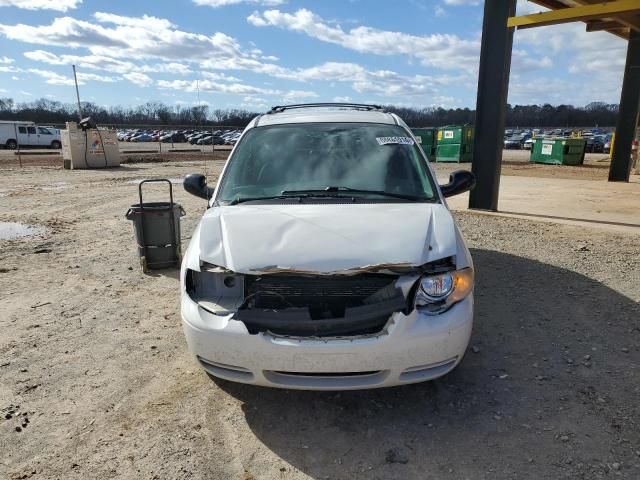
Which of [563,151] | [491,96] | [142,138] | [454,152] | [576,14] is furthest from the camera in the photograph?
[142,138]

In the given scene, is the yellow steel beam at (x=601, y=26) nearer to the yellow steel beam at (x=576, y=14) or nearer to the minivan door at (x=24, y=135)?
the yellow steel beam at (x=576, y=14)

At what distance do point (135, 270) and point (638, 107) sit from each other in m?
15.4

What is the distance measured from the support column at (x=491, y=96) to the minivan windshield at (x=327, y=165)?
18.0 feet

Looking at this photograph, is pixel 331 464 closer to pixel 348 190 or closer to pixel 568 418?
pixel 568 418

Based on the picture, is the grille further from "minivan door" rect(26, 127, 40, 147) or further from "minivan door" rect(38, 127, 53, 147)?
"minivan door" rect(26, 127, 40, 147)

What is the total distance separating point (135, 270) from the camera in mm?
5867

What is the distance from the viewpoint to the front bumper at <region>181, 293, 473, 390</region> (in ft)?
8.28

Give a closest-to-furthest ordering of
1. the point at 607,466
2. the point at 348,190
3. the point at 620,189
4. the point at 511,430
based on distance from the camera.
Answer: the point at 607,466
the point at 511,430
the point at 348,190
the point at 620,189

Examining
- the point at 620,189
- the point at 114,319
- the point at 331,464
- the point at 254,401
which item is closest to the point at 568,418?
the point at 331,464

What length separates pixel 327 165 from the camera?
12.9 ft

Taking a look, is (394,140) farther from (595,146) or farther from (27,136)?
(595,146)

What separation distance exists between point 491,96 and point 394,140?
5.76 metres

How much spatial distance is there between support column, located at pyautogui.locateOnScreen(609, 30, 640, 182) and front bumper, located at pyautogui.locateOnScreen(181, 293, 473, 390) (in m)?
15.1

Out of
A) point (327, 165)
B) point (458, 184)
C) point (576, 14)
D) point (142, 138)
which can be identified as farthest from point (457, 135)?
point (142, 138)
